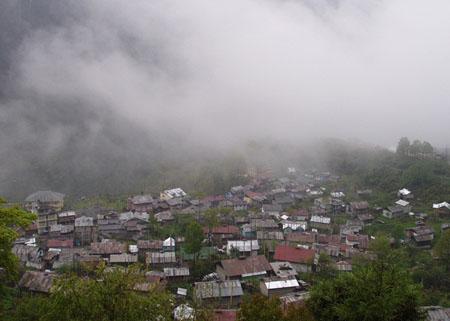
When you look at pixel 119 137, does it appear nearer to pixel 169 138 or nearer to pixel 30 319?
pixel 169 138

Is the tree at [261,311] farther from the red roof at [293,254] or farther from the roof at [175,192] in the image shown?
the roof at [175,192]

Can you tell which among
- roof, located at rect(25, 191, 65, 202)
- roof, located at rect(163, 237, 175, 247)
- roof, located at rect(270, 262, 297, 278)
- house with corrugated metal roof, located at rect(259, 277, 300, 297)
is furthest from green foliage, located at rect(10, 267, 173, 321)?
roof, located at rect(25, 191, 65, 202)

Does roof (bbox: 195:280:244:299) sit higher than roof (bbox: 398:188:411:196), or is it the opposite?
roof (bbox: 398:188:411:196)

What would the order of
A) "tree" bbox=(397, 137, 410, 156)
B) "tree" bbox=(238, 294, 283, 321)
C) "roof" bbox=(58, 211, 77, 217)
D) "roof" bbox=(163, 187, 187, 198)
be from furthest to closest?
1. "tree" bbox=(397, 137, 410, 156)
2. "roof" bbox=(163, 187, 187, 198)
3. "roof" bbox=(58, 211, 77, 217)
4. "tree" bbox=(238, 294, 283, 321)

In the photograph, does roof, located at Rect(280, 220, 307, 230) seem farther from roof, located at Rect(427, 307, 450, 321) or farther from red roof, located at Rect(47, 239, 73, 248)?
red roof, located at Rect(47, 239, 73, 248)

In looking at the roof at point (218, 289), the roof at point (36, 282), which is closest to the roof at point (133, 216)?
the roof at point (36, 282)
